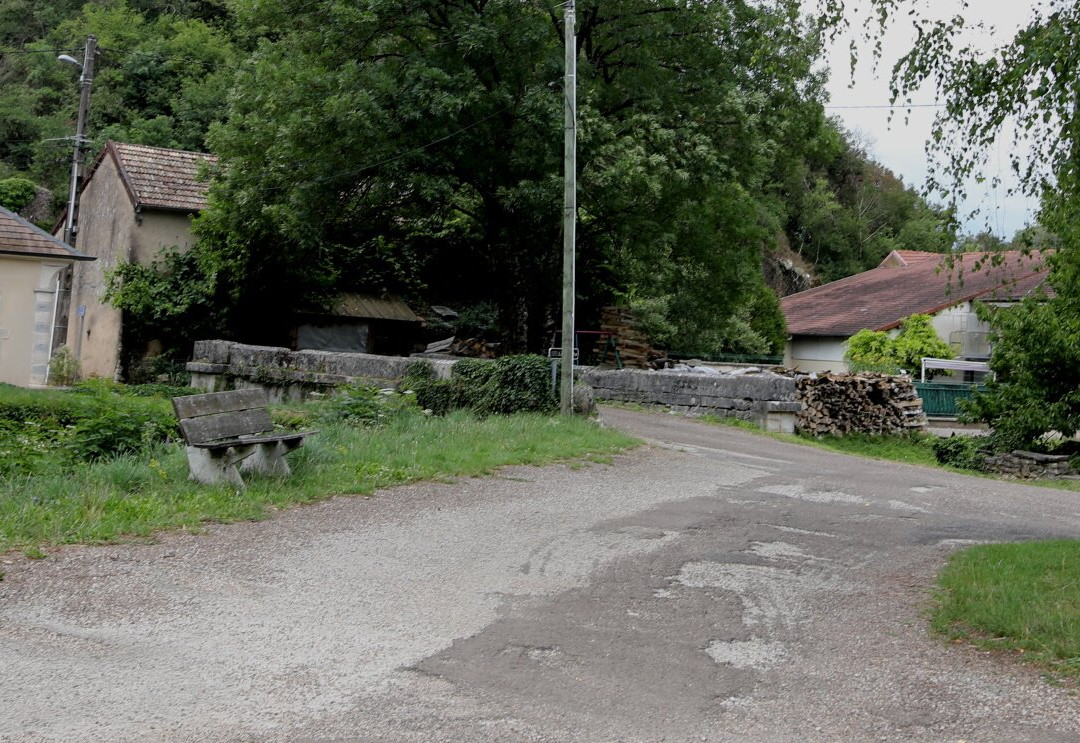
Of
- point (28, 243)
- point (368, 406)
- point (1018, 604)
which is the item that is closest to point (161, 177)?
→ point (28, 243)

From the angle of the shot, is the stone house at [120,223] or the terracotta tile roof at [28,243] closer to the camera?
the terracotta tile roof at [28,243]

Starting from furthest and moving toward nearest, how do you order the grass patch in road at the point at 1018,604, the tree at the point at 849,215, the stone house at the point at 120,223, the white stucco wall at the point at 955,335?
the tree at the point at 849,215, the white stucco wall at the point at 955,335, the stone house at the point at 120,223, the grass patch in road at the point at 1018,604

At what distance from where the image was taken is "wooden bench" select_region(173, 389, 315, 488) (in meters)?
9.17

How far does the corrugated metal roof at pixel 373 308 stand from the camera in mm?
29484

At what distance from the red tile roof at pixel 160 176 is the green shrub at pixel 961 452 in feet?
64.8

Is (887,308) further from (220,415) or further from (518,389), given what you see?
(220,415)

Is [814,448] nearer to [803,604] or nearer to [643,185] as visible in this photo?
[643,185]

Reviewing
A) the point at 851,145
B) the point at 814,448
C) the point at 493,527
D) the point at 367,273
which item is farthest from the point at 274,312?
the point at 851,145

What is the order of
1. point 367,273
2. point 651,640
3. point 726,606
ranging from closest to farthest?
point 651,640 → point 726,606 → point 367,273

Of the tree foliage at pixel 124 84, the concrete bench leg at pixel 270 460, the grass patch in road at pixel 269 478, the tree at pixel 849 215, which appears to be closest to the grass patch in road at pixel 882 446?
the grass patch in road at pixel 269 478

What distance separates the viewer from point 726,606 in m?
7.08

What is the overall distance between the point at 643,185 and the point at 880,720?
1776cm

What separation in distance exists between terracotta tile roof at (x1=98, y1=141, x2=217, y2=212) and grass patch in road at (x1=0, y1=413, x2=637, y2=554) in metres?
16.6

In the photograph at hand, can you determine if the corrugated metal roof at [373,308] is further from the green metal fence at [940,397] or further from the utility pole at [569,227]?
the green metal fence at [940,397]
